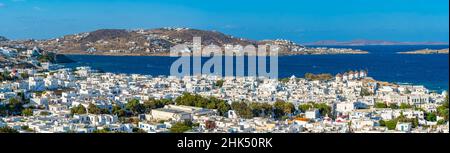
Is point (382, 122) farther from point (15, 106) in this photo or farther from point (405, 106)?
point (15, 106)

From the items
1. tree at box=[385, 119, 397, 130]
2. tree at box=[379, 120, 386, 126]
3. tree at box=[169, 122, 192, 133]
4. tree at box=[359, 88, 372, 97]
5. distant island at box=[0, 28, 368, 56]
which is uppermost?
distant island at box=[0, 28, 368, 56]

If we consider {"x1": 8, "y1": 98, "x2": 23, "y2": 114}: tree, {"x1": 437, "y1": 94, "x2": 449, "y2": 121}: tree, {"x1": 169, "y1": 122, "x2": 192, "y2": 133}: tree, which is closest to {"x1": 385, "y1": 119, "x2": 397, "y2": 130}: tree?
{"x1": 437, "y1": 94, "x2": 449, "y2": 121}: tree

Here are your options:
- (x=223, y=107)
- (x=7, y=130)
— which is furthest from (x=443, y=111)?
(x=7, y=130)

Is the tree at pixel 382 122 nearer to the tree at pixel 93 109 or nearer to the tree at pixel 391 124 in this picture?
the tree at pixel 391 124

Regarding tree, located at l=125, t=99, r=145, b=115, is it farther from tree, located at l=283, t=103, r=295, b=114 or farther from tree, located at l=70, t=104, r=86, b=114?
tree, located at l=283, t=103, r=295, b=114

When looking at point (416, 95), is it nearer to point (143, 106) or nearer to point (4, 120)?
point (143, 106)
